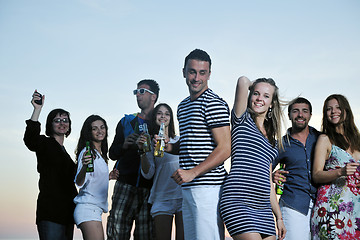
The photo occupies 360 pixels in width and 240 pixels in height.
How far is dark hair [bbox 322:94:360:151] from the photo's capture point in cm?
525

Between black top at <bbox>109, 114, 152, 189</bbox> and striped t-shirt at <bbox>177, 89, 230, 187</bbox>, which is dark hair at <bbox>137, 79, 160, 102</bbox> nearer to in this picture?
black top at <bbox>109, 114, 152, 189</bbox>

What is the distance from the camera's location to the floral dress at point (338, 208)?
4.92 meters

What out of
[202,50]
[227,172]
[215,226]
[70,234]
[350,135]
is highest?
[202,50]

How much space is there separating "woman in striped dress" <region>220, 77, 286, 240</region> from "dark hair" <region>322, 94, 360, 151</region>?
1.62m

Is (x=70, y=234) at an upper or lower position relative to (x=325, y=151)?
lower

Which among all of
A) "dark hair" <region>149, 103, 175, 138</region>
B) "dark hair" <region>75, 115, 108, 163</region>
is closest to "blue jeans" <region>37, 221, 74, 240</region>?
"dark hair" <region>75, 115, 108, 163</region>

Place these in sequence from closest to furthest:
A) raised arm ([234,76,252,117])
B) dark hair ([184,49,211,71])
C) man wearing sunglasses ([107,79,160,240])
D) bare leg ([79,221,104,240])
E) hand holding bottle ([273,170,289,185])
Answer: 1. raised arm ([234,76,252,117])
2. dark hair ([184,49,211,71])
3. bare leg ([79,221,104,240])
4. hand holding bottle ([273,170,289,185])
5. man wearing sunglasses ([107,79,160,240])

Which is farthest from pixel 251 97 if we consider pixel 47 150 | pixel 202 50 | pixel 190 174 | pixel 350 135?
pixel 47 150

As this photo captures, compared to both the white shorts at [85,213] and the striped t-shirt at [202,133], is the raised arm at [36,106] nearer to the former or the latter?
the white shorts at [85,213]

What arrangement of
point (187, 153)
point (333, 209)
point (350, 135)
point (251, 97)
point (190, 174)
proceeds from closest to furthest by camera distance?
point (190, 174) → point (187, 153) → point (251, 97) → point (333, 209) → point (350, 135)

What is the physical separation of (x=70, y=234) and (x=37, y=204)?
0.59 metres

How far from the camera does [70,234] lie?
227 inches

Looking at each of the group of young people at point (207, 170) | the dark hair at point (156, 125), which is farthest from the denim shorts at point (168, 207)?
the dark hair at point (156, 125)

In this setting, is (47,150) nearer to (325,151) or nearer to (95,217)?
(95,217)
